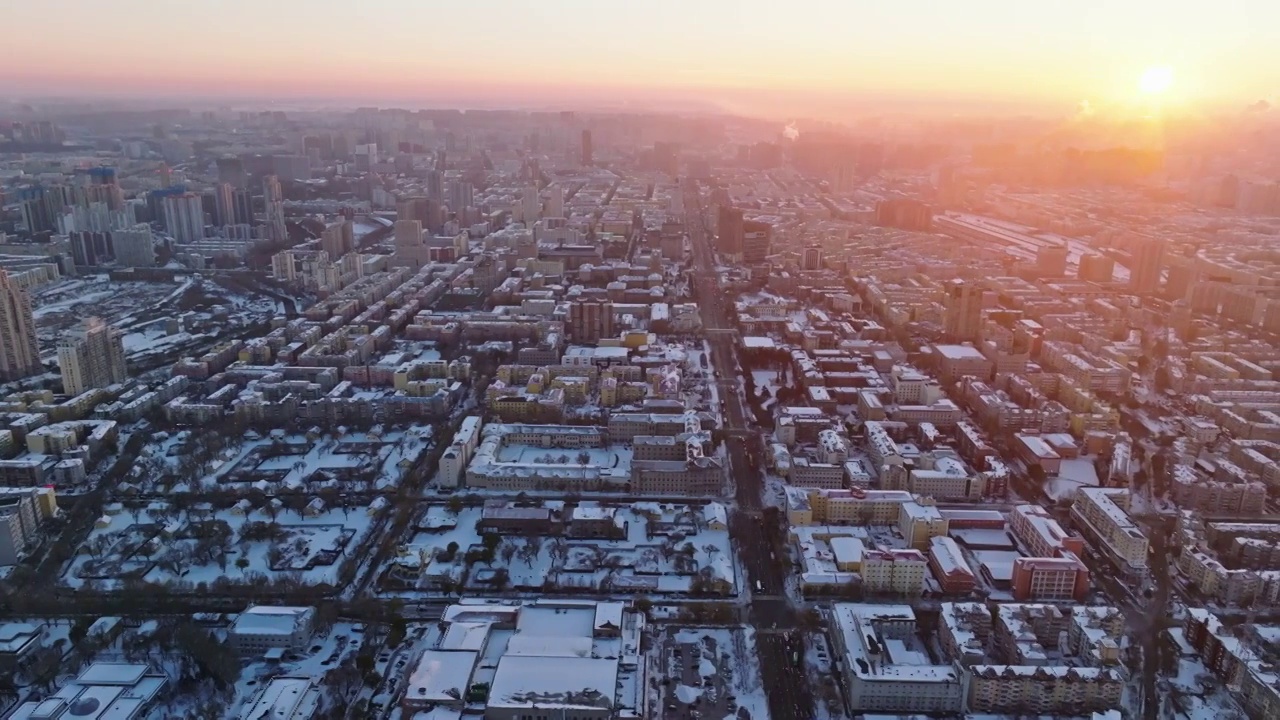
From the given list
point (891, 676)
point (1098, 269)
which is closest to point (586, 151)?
point (1098, 269)

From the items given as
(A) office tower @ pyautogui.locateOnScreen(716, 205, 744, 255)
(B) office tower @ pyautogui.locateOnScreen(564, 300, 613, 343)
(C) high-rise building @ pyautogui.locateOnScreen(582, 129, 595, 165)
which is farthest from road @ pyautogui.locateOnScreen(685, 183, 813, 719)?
(C) high-rise building @ pyautogui.locateOnScreen(582, 129, 595, 165)

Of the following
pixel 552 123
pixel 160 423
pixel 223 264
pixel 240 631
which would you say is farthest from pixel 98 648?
pixel 552 123

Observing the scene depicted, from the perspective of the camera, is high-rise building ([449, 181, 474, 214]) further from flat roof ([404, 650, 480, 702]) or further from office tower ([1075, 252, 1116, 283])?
flat roof ([404, 650, 480, 702])

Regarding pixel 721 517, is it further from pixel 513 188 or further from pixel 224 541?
pixel 513 188

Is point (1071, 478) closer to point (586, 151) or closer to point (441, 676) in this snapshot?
point (441, 676)

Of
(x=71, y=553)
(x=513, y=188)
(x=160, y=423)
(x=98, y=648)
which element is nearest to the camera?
(x=98, y=648)
